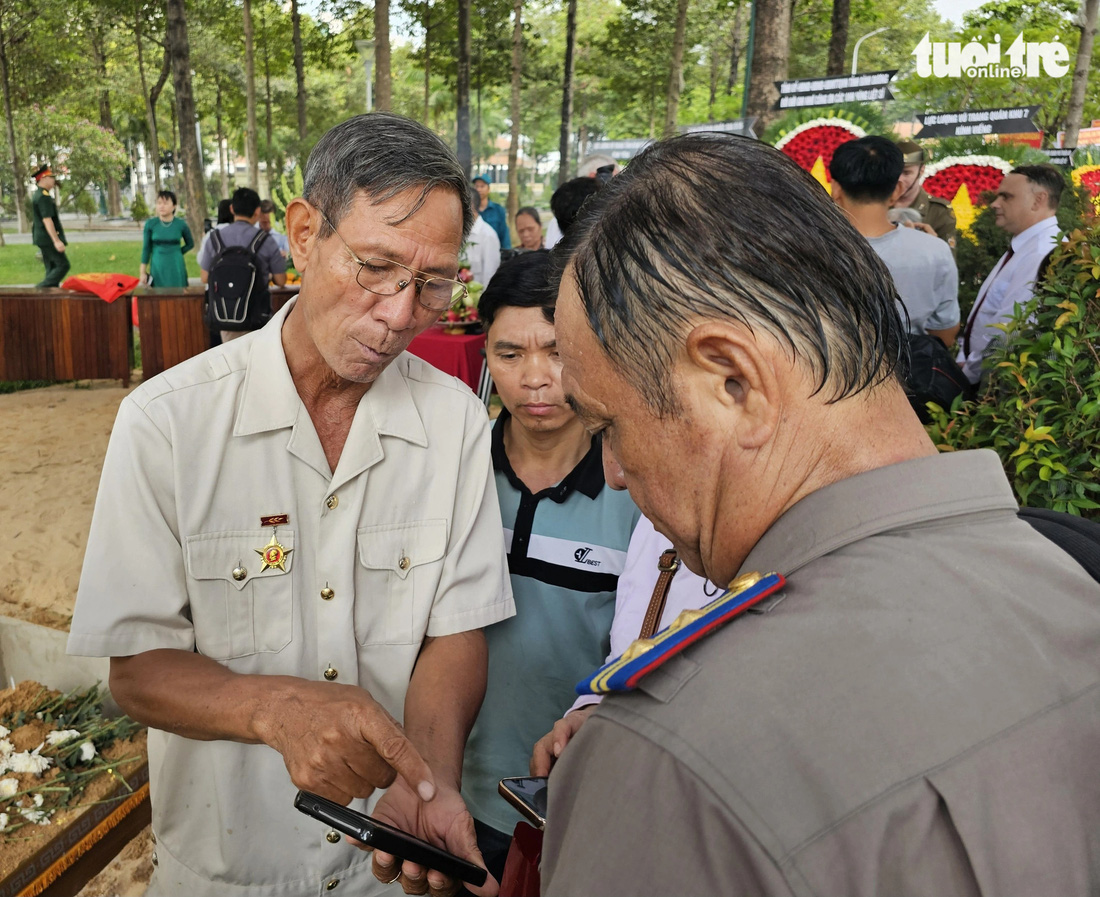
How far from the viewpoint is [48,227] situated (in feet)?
35.5

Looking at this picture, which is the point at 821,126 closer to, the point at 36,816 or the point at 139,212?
the point at 36,816

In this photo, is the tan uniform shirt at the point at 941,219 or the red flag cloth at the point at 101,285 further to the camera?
the red flag cloth at the point at 101,285

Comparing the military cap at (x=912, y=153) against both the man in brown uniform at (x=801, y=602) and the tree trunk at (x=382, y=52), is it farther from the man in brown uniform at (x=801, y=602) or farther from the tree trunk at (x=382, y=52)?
the tree trunk at (x=382, y=52)

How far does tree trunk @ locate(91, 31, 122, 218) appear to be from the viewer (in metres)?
23.3

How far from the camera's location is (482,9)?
78.7ft

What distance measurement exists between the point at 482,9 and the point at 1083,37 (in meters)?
15.6

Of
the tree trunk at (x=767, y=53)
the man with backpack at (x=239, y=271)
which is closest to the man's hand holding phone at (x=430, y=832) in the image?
the man with backpack at (x=239, y=271)

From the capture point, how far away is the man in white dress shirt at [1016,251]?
4.44 m

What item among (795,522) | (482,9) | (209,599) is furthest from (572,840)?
(482,9)

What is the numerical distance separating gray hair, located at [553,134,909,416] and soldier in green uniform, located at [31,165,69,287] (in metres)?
11.5

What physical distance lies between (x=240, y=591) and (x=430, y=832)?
55 cm

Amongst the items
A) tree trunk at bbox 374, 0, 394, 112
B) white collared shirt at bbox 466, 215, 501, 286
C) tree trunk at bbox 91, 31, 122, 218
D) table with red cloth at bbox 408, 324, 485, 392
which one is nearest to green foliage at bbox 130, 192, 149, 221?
tree trunk at bbox 91, 31, 122, 218

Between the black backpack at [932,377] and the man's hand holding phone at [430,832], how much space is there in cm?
239

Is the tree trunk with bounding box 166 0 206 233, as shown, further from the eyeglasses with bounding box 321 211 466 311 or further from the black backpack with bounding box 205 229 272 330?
the eyeglasses with bounding box 321 211 466 311
